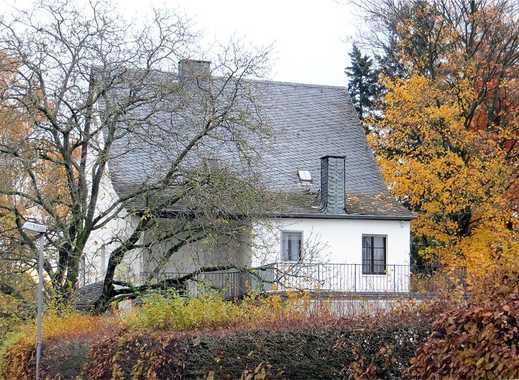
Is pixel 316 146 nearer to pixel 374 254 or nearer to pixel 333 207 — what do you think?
pixel 333 207

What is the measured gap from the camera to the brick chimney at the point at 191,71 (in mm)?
23438

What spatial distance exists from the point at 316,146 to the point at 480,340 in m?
33.7

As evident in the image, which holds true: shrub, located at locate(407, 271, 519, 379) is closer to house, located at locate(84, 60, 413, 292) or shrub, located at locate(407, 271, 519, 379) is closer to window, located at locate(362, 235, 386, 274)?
house, located at locate(84, 60, 413, 292)

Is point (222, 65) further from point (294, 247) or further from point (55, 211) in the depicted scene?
point (294, 247)

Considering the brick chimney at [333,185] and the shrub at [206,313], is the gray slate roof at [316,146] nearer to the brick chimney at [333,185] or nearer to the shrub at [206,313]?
the brick chimney at [333,185]

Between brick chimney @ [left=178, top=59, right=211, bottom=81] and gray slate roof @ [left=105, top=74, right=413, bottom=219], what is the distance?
10775mm

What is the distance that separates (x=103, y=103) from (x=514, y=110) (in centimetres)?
2223

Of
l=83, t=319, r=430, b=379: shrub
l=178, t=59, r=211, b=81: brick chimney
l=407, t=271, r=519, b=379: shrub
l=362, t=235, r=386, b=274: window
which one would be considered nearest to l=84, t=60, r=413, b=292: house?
l=362, t=235, r=386, b=274: window

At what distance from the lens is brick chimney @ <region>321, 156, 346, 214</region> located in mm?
36781

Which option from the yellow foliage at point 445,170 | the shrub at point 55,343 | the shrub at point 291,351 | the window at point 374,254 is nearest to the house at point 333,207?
the window at point 374,254

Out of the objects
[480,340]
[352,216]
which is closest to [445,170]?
[352,216]

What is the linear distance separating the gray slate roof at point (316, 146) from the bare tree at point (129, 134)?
36.2 feet

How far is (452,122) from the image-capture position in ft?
126

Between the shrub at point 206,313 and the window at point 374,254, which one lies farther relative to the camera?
the window at point 374,254
